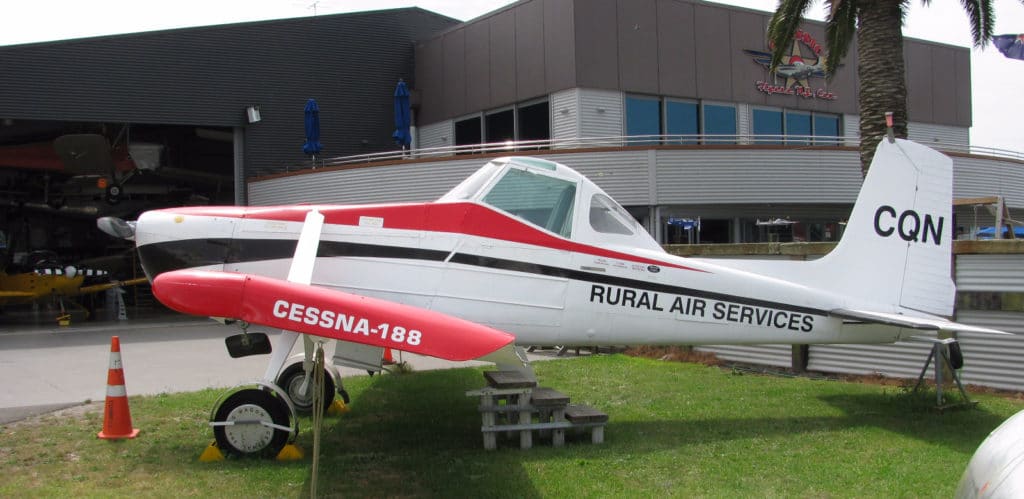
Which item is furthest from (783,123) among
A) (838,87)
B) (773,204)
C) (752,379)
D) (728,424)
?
(728,424)

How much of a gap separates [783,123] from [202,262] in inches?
925

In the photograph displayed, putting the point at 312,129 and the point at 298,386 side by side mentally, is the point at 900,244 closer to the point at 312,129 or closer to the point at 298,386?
the point at 298,386

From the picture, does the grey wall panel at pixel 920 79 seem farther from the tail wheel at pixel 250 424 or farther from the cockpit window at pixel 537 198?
the tail wheel at pixel 250 424

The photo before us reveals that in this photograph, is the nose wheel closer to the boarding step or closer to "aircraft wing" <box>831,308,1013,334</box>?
the boarding step

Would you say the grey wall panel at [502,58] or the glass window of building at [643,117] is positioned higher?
the grey wall panel at [502,58]

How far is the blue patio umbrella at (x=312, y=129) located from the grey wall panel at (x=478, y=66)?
5305 millimetres

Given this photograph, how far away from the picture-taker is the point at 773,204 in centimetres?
2038

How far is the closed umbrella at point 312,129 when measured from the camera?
22203 millimetres

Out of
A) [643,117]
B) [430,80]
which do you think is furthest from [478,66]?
[643,117]

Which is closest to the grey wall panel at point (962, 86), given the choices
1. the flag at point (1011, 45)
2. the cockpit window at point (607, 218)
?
the flag at point (1011, 45)

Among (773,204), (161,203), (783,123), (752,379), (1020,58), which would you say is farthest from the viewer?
(161,203)

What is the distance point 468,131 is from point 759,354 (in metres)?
16.7

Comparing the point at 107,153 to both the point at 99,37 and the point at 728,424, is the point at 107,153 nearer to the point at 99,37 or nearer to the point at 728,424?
the point at 99,37

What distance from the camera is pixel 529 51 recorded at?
894 inches
